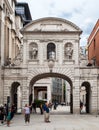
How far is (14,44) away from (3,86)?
13428mm

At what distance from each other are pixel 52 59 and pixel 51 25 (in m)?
4.07

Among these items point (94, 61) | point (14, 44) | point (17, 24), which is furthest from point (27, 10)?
point (94, 61)

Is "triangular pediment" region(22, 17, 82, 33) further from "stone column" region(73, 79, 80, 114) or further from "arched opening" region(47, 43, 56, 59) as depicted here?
"stone column" region(73, 79, 80, 114)

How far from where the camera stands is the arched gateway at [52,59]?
1886 inches

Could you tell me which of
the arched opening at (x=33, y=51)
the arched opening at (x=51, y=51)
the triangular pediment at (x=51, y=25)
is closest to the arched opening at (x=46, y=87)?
the arched opening at (x=51, y=51)

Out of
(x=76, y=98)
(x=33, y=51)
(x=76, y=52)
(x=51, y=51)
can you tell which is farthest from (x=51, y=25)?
(x=76, y=98)

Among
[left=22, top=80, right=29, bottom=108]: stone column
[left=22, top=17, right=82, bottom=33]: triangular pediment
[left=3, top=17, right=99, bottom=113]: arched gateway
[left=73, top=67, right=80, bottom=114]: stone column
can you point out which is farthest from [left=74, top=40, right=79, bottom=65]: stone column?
[left=22, top=80, right=29, bottom=108]: stone column

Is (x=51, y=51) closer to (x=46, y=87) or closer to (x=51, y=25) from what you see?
(x=51, y=25)

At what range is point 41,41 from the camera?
4831cm

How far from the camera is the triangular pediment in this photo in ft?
158

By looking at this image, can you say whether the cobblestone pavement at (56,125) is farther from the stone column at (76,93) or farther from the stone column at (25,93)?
the stone column at (76,93)

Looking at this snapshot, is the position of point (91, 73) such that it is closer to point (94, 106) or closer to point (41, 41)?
point (94, 106)

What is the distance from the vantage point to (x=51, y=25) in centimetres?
4850

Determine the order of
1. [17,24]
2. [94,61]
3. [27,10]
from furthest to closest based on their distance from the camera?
[27,10], [17,24], [94,61]
